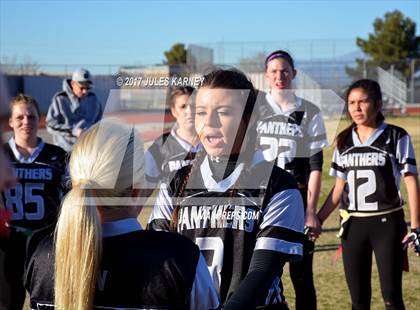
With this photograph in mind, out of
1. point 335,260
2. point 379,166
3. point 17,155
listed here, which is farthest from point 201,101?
point 335,260

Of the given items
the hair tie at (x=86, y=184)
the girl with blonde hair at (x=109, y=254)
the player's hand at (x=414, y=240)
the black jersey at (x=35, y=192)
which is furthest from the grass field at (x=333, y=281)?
the hair tie at (x=86, y=184)

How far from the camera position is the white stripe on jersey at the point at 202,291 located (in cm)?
173

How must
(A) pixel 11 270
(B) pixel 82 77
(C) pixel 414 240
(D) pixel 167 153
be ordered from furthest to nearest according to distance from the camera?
(B) pixel 82 77 → (D) pixel 167 153 → (A) pixel 11 270 → (C) pixel 414 240

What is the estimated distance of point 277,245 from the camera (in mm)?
2047

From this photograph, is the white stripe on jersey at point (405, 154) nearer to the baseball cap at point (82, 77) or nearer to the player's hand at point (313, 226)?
the player's hand at point (313, 226)

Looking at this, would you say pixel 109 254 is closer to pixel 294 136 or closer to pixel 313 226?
pixel 313 226

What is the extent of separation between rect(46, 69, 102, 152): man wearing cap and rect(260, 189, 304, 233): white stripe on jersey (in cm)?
565

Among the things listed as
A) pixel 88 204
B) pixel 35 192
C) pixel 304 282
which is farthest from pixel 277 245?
pixel 35 192

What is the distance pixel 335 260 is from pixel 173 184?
15.1ft

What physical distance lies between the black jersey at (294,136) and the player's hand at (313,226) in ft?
1.43

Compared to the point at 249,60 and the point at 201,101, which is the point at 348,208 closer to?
the point at 201,101

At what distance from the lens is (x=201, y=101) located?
225 cm

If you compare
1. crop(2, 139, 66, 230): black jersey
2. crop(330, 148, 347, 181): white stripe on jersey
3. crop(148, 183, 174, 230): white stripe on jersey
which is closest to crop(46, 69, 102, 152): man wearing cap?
crop(2, 139, 66, 230): black jersey

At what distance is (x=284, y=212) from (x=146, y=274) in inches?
25.5
